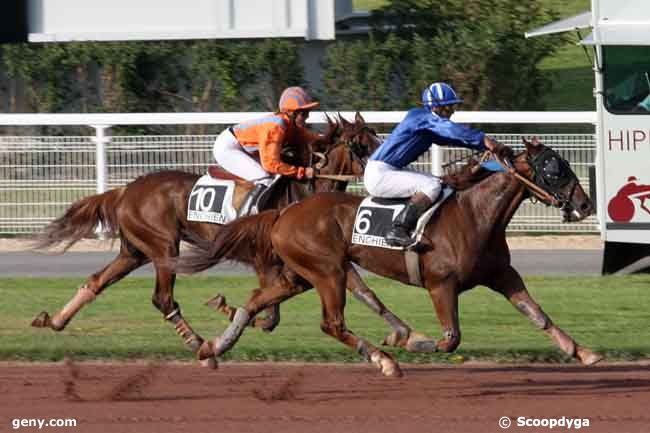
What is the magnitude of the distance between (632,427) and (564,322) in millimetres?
3919

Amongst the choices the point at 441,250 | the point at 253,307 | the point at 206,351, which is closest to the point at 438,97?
the point at 441,250

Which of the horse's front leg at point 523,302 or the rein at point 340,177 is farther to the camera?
the rein at point 340,177

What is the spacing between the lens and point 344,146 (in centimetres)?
1106

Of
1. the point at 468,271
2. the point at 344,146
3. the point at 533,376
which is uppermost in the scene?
the point at 344,146

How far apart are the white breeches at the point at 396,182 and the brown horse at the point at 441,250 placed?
0.50ft

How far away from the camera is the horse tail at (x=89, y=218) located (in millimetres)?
11594

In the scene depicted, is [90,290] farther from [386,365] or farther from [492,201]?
[492,201]

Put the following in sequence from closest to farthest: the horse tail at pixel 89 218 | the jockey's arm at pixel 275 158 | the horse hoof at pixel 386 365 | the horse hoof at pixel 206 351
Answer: the horse hoof at pixel 386 365 → the horse hoof at pixel 206 351 → the jockey's arm at pixel 275 158 → the horse tail at pixel 89 218

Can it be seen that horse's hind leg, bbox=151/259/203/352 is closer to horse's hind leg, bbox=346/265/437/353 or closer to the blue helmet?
horse's hind leg, bbox=346/265/437/353

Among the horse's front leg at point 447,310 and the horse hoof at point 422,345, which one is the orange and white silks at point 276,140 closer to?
the horse hoof at point 422,345

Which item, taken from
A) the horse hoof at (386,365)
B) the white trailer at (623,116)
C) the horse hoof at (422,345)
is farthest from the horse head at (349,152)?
the white trailer at (623,116)

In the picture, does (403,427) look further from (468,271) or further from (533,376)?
(533,376)

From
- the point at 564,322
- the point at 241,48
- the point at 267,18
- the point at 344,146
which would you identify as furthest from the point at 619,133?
the point at 267,18

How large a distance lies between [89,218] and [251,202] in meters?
1.56
